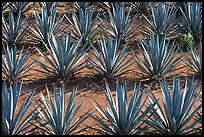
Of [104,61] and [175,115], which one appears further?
[104,61]

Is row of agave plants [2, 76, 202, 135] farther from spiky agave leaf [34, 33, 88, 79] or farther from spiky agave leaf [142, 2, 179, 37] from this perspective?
spiky agave leaf [142, 2, 179, 37]

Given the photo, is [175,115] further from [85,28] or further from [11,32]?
[11,32]

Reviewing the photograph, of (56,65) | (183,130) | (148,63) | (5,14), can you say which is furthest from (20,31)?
(183,130)

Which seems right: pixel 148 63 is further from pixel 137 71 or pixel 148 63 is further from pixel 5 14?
pixel 5 14

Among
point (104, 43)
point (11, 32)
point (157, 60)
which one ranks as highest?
point (11, 32)

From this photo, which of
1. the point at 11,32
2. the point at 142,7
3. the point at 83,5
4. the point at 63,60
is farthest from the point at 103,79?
the point at 142,7

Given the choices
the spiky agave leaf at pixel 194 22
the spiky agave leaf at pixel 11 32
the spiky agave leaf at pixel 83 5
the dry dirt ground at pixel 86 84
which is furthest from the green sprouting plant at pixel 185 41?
the spiky agave leaf at pixel 11 32

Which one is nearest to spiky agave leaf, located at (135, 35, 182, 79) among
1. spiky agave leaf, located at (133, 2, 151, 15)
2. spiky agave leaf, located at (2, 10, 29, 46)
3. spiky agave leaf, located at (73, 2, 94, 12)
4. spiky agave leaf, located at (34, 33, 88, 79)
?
spiky agave leaf, located at (34, 33, 88, 79)

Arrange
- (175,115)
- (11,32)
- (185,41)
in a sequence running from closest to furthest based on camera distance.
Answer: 1. (175,115)
2. (185,41)
3. (11,32)
